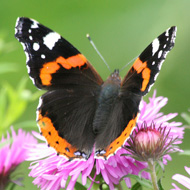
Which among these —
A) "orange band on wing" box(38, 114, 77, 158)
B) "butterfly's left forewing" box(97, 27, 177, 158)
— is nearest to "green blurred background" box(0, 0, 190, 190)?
"butterfly's left forewing" box(97, 27, 177, 158)

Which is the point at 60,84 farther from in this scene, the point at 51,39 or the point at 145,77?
the point at 145,77

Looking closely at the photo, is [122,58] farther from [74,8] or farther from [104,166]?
[104,166]

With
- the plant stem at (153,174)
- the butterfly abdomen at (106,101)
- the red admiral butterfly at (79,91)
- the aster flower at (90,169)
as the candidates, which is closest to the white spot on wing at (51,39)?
the red admiral butterfly at (79,91)

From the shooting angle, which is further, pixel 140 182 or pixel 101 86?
pixel 101 86

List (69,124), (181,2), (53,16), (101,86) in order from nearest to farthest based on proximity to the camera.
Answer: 1. (69,124)
2. (101,86)
3. (181,2)
4. (53,16)

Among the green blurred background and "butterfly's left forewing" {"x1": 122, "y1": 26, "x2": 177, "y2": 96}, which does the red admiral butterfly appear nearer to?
"butterfly's left forewing" {"x1": 122, "y1": 26, "x2": 177, "y2": 96}

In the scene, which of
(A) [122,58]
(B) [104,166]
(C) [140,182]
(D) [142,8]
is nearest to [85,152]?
(B) [104,166]
